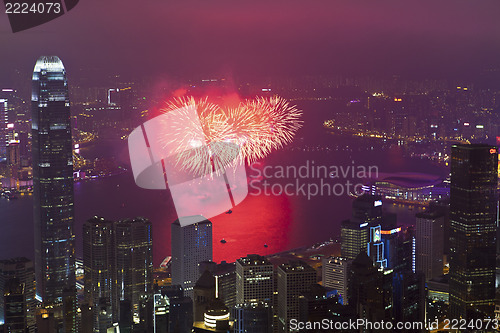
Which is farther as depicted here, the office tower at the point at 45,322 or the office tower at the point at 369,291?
the office tower at the point at 45,322

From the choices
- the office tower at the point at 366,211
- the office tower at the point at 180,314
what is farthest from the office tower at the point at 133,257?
→ the office tower at the point at 366,211

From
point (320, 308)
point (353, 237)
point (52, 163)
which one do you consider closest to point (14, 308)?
point (320, 308)

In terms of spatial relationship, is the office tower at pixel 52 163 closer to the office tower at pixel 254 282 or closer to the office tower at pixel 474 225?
the office tower at pixel 254 282

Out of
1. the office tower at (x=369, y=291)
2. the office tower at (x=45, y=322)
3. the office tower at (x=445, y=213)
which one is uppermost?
the office tower at (x=445, y=213)

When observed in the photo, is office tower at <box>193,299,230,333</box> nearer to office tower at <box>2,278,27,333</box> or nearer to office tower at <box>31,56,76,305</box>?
office tower at <box>2,278,27,333</box>

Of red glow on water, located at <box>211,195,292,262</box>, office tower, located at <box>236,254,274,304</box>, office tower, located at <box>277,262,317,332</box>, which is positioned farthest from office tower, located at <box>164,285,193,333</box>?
red glow on water, located at <box>211,195,292,262</box>
